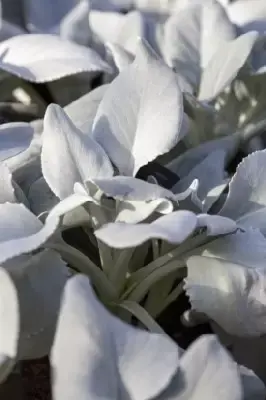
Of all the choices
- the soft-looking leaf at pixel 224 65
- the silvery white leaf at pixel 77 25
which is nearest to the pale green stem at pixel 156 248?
the soft-looking leaf at pixel 224 65

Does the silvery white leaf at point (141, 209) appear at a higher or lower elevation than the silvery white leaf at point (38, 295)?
higher

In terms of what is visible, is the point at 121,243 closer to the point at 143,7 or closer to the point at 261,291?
the point at 261,291

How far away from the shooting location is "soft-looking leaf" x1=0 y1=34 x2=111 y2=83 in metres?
0.41

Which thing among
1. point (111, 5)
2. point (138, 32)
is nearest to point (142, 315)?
point (138, 32)

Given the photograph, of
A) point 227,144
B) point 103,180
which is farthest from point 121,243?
point 227,144

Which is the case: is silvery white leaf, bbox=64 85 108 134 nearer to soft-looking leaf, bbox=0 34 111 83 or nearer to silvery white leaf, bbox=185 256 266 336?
soft-looking leaf, bbox=0 34 111 83

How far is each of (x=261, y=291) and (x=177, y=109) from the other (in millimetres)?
92

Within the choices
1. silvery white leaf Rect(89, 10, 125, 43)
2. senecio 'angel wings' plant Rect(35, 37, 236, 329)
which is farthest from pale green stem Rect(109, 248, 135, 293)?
silvery white leaf Rect(89, 10, 125, 43)

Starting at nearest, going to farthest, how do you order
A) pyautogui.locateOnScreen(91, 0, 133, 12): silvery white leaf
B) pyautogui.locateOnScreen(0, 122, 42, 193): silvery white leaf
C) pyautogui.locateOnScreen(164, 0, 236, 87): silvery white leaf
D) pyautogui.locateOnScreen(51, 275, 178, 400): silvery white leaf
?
pyautogui.locateOnScreen(51, 275, 178, 400): silvery white leaf → pyautogui.locateOnScreen(0, 122, 42, 193): silvery white leaf → pyautogui.locateOnScreen(164, 0, 236, 87): silvery white leaf → pyautogui.locateOnScreen(91, 0, 133, 12): silvery white leaf

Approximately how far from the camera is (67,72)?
1.33ft

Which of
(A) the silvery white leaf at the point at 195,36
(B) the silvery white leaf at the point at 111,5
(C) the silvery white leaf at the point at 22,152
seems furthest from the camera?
(B) the silvery white leaf at the point at 111,5

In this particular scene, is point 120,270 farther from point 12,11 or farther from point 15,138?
point 12,11

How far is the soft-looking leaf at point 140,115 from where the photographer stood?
32 centimetres

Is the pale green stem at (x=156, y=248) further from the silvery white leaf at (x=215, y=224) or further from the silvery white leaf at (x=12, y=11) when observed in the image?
the silvery white leaf at (x=12, y=11)
